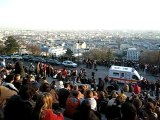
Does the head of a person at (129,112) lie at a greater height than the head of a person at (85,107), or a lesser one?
greater

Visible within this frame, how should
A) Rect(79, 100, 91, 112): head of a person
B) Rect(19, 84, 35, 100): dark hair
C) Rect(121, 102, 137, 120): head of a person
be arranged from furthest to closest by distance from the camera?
Rect(79, 100, 91, 112): head of a person → Rect(19, 84, 35, 100): dark hair → Rect(121, 102, 137, 120): head of a person

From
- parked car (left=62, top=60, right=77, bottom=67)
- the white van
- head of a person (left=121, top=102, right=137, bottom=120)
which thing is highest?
head of a person (left=121, top=102, right=137, bottom=120)

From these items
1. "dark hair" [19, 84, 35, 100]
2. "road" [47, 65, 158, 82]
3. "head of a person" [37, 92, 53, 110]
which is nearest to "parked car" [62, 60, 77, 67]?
"road" [47, 65, 158, 82]

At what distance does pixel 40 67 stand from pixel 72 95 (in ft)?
45.7

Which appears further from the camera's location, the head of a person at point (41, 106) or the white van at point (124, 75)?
the white van at point (124, 75)

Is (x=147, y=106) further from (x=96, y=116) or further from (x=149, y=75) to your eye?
(x=149, y=75)

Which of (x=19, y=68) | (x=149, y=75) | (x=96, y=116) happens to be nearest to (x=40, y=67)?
(x=19, y=68)

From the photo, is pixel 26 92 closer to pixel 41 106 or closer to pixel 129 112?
pixel 41 106

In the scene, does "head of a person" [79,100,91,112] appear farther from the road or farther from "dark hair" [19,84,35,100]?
the road

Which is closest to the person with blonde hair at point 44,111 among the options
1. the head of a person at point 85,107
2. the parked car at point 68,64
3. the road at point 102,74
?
the head of a person at point 85,107

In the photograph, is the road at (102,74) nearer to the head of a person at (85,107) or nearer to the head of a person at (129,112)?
the head of a person at (85,107)

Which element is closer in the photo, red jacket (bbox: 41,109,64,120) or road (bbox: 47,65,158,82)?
red jacket (bbox: 41,109,64,120)

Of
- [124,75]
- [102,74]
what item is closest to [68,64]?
[102,74]

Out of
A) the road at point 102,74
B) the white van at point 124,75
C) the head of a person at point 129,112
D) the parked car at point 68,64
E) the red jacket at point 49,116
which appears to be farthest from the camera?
the parked car at point 68,64
